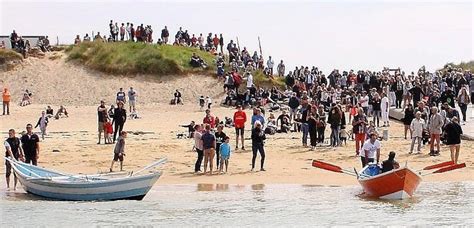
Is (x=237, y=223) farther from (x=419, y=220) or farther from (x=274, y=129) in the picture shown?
(x=274, y=129)

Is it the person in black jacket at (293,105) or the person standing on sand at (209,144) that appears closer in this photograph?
the person standing on sand at (209,144)

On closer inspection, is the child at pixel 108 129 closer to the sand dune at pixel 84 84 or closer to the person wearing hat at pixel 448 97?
the person wearing hat at pixel 448 97

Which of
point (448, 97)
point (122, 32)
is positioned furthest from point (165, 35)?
point (448, 97)

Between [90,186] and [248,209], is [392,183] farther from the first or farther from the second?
[90,186]

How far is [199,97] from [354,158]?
707 inches

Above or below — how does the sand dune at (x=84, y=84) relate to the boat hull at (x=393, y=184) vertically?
above

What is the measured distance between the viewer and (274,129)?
99.6ft

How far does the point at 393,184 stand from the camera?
1991cm

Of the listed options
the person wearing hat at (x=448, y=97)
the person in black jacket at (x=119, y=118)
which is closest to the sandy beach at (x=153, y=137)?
the person in black jacket at (x=119, y=118)

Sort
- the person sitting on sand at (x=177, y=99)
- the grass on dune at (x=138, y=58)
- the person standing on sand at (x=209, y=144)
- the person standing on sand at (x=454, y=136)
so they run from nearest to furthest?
1. the person standing on sand at (x=209, y=144)
2. the person standing on sand at (x=454, y=136)
3. the person sitting on sand at (x=177, y=99)
4. the grass on dune at (x=138, y=58)

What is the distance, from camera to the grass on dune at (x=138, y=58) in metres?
45.8

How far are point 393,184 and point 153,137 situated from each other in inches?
481

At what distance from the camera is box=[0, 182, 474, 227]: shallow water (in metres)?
17.8

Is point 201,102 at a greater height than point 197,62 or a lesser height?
lesser
